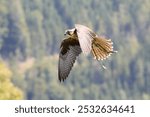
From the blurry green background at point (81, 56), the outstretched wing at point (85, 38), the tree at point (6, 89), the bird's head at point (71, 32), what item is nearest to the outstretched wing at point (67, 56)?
the bird's head at point (71, 32)

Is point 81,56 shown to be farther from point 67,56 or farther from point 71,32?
point 71,32

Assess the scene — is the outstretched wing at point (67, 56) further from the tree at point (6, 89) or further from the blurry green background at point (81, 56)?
the blurry green background at point (81, 56)

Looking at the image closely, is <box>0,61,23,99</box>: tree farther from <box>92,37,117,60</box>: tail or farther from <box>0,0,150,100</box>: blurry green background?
<box>0,0,150,100</box>: blurry green background

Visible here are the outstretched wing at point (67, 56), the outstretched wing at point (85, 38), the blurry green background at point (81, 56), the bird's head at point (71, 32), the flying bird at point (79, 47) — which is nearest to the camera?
the outstretched wing at point (85, 38)

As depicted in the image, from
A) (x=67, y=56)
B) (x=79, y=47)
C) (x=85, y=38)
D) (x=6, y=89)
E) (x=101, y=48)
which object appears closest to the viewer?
(x=85, y=38)

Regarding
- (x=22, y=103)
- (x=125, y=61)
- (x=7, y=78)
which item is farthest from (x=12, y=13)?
(x=22, y=103)

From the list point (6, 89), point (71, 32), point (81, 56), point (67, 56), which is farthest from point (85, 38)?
point (81, 56)

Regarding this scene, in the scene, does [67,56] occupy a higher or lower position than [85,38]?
higher

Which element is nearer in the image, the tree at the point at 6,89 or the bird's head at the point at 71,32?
the bird's head at the point at 71,32
